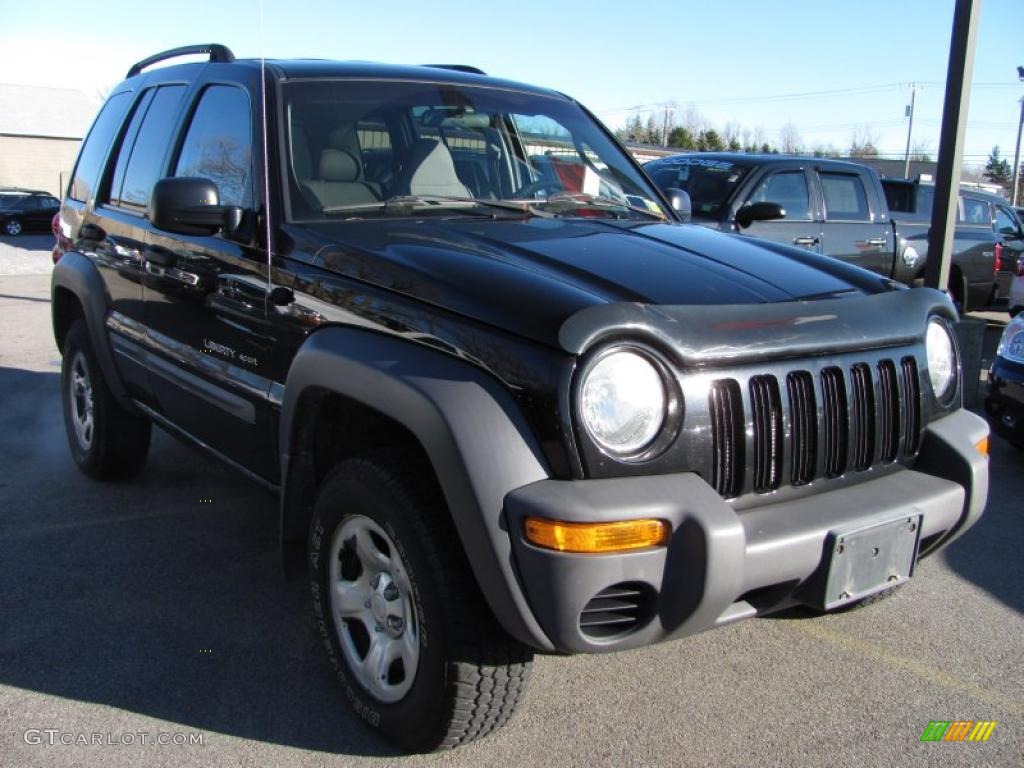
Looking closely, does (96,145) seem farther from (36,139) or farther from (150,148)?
(36,139)

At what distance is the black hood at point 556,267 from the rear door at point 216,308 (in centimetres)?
40

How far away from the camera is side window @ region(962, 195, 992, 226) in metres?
12.2

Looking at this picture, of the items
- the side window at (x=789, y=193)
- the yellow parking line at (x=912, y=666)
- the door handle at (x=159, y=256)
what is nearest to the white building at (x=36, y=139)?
the side window at (x=789, y=193)

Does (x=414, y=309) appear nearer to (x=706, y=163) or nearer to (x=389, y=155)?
→ (x=389, y=155)

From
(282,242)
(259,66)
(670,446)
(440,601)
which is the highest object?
(259,66)

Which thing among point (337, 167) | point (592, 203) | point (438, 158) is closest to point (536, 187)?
point (592, 203)

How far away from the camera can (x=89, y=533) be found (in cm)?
439

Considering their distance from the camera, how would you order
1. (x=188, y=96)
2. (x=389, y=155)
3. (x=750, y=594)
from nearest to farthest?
(x=750, y=594), (x=389, y=155), (x=188, y=96)

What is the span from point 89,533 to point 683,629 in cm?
314

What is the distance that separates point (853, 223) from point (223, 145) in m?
6.98

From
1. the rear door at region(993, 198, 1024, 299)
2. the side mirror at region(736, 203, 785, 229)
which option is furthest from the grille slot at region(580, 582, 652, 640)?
the rear door at region(993, 198, 1024, 299)

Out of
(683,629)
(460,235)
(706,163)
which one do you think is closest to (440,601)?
(683,629)

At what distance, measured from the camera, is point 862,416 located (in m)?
2.73

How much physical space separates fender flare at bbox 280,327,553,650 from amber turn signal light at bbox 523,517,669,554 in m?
0.08
